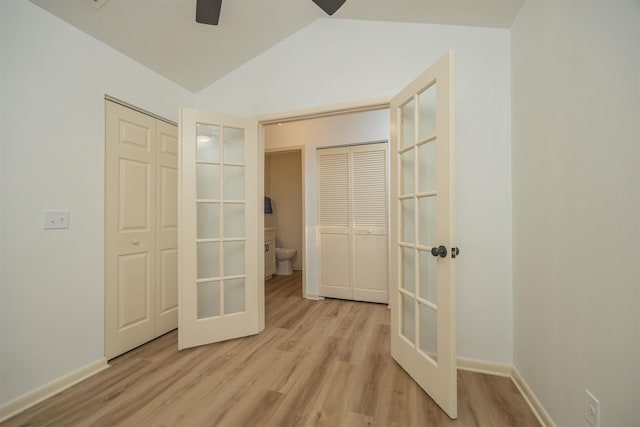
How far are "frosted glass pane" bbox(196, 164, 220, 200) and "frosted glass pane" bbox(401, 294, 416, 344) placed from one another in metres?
1.75

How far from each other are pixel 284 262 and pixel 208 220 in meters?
2.66

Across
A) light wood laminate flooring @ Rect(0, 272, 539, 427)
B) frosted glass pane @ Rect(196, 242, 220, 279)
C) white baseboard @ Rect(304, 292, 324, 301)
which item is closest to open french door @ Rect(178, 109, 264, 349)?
frosted glass pane @ Rect(196, 242, 220, 279)

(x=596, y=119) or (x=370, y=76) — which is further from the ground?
(x=370, y=76)

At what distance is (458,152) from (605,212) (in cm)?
96

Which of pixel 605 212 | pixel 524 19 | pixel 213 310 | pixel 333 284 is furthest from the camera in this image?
pixel 333 284

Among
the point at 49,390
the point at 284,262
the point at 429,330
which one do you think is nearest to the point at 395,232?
the point at 429,330

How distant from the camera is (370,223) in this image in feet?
10.5

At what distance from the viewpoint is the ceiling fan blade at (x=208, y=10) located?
4.70ft

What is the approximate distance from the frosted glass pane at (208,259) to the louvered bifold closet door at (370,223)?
1693 mm

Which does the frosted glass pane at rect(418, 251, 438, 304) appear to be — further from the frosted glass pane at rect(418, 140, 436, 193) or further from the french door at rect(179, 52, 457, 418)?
the frosted glass pane at rect(418, 140, 436, 193)

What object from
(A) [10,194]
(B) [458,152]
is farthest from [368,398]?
(A) [10,194]

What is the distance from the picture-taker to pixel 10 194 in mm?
1398

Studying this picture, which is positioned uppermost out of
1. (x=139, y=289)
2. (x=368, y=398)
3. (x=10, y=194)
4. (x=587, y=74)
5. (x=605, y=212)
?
(x=587, y=74)

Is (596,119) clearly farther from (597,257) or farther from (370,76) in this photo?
(370,76)
